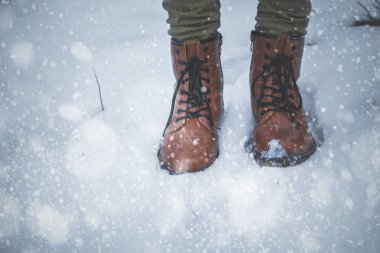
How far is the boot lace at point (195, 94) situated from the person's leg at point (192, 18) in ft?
0.30

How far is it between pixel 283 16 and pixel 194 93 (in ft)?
1.20

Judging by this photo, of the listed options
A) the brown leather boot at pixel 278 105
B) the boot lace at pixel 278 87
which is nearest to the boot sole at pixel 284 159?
the brown leather boot at pixel 278 105

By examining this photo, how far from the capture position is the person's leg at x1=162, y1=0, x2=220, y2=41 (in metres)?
0.80

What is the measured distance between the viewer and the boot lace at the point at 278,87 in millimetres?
911

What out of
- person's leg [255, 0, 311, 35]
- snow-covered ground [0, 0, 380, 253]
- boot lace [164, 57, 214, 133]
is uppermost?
person's leg [255, 0, 311, 35]

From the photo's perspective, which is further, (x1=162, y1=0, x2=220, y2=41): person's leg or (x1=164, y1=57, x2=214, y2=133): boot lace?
(x1=164, y1=57, x2=214, y2=133): boot lace

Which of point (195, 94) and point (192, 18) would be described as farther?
point (195, 94)

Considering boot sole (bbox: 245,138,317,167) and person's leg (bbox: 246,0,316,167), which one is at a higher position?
person's leg (bbox: 246,0,316,167)

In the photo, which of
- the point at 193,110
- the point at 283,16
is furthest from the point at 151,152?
the point at 283,16

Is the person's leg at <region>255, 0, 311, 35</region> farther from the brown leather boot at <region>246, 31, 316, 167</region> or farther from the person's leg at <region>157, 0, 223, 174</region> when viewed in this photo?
the person's leg at <region>157, 0, 223, 174</region>

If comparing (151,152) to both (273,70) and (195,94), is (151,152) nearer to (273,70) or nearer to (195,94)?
(195,94)

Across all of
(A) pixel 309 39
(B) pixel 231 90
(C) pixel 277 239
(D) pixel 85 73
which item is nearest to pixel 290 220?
(C) pixel 277 239

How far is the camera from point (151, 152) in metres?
1.05

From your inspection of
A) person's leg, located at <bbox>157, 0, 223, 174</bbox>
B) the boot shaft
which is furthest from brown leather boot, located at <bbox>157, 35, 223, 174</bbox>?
the boot shaft
